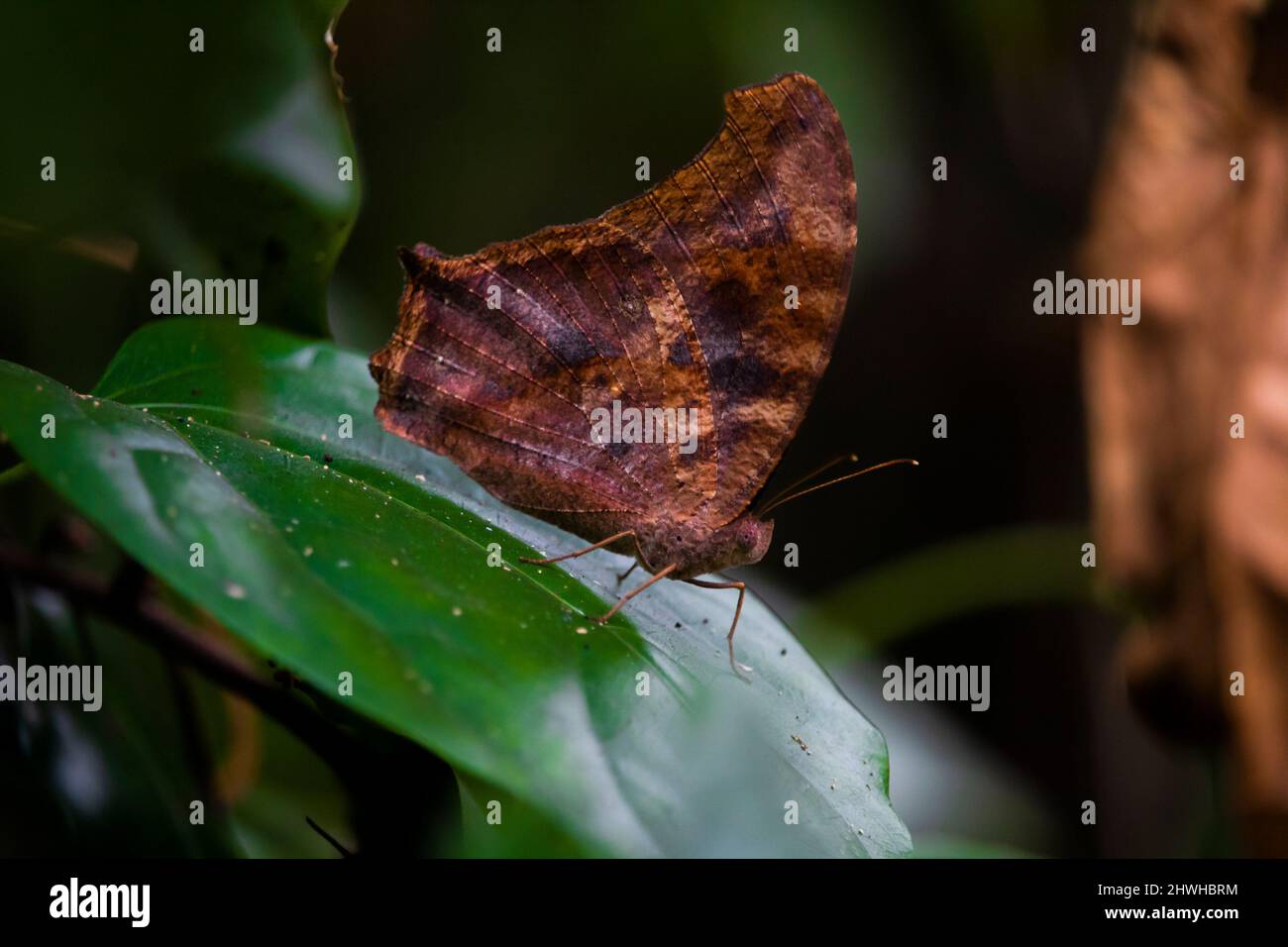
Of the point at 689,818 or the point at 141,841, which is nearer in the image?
the point at 689,818

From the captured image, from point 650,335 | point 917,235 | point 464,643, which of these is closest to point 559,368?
point 650,335

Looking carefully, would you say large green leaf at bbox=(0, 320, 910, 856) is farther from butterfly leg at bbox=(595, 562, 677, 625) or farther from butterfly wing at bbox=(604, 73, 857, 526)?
butterfly wing at bbox=(604, 73, 857, 526)

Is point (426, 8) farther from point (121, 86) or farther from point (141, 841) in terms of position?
point (141, 841)

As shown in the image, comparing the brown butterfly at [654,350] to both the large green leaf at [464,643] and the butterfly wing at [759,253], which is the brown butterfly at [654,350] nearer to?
the butterfly wing at [759,253]

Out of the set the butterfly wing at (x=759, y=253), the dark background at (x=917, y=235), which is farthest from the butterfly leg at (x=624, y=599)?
the dark background at (x=917, y=235)

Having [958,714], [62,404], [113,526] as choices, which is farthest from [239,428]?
[958,714]

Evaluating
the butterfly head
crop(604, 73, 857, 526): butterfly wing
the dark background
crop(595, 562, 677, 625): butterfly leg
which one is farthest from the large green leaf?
the dark background

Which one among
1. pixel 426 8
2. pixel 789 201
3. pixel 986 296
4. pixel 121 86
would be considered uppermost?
pixel 426 8
